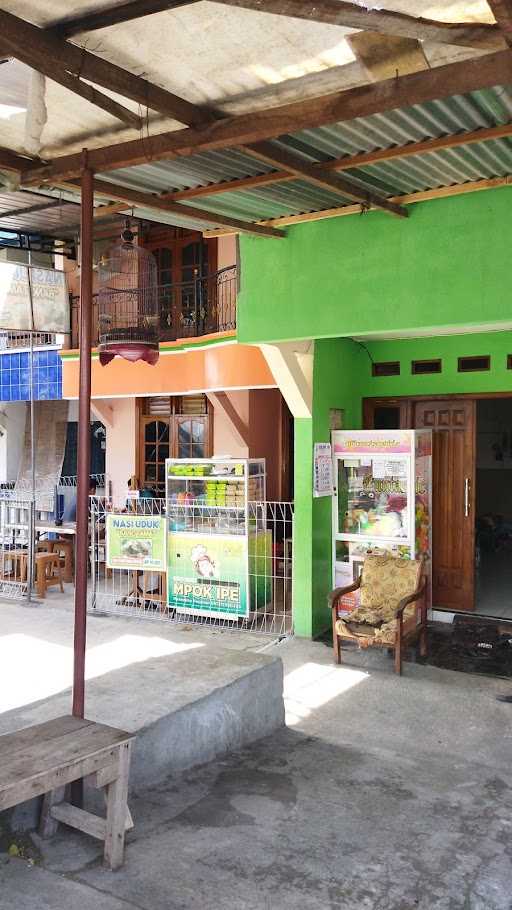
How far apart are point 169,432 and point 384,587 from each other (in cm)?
764

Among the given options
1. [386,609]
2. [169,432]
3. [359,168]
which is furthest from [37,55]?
[169,432]

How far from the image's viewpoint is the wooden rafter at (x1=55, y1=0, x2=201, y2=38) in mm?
3289

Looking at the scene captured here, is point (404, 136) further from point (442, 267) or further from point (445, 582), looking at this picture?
point (445, 582)

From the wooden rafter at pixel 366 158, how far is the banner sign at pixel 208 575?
4.51 meters

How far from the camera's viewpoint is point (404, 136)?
492 centimetres

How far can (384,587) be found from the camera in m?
8.01

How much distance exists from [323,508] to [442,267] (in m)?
3.13

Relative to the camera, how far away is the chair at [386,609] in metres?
7.38

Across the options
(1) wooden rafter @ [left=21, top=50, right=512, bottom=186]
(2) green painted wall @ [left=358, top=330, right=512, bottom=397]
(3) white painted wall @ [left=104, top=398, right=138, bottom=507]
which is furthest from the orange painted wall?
(1) wooden rafter @ [left=21, top=50, right=512, bottom=186]

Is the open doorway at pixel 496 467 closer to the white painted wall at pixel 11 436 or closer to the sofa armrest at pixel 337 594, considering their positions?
the sofa armrest at pixel 337 594

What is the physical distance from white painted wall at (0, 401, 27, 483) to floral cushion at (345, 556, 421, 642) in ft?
37.0

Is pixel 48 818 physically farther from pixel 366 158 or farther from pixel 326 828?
pixel 366 158

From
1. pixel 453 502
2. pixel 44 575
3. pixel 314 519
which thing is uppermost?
pixel 453 502

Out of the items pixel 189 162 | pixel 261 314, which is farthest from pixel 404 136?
pixel 261 314
